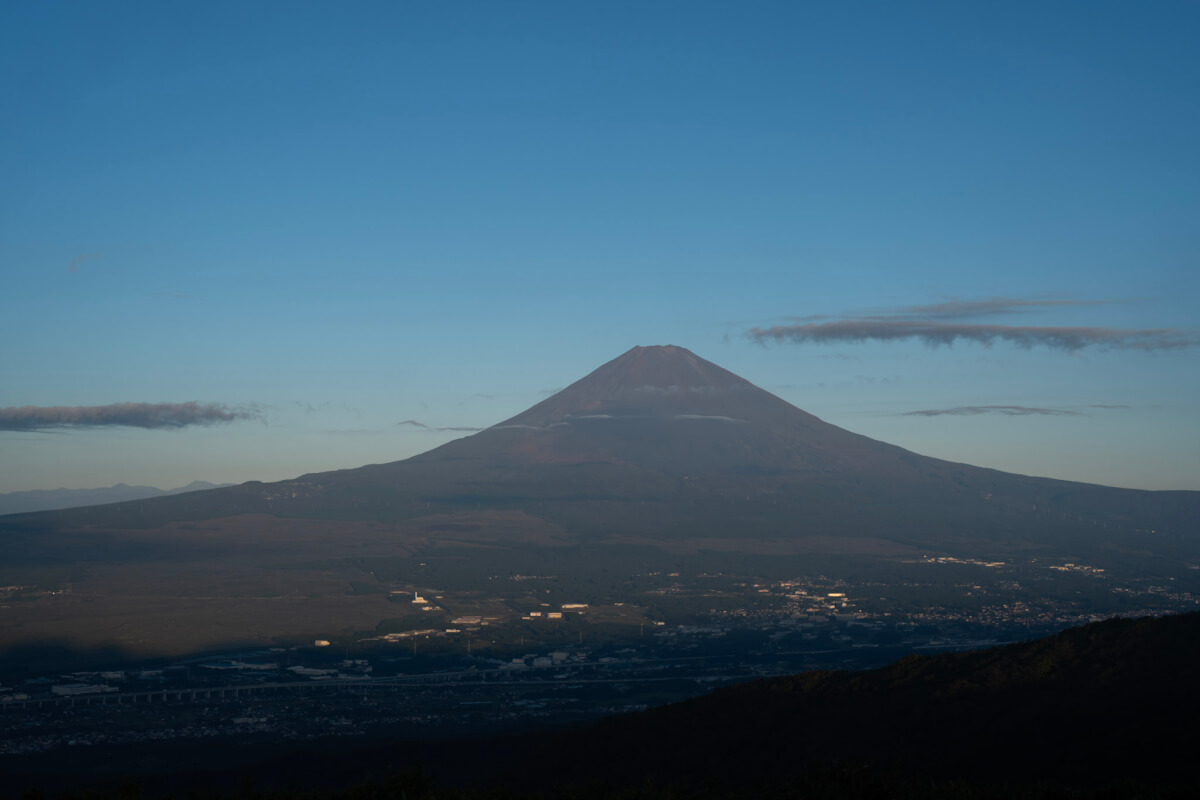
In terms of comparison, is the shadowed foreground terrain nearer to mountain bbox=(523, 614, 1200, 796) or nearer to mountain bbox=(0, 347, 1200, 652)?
mountain bbox=(523, 614, 1200, 796)

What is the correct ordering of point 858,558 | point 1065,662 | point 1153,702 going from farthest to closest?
point 858,558
point 1065,662
point 1153,702

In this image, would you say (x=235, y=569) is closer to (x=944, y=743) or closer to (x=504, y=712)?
(x=504, y=712)

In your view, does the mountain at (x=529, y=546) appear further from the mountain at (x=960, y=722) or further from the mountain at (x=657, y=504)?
the mountain at (x=960, y=722)

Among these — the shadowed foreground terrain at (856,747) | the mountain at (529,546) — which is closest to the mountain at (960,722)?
the shadowed foreground terrain at (856,747)

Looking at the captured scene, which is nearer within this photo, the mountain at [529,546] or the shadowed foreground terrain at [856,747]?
the shadowed foreground terrain at [856,747]

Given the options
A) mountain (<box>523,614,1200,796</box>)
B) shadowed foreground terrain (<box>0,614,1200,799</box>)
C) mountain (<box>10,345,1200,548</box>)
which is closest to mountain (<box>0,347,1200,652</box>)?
mountain (<box>10,345,1200,548</box>)

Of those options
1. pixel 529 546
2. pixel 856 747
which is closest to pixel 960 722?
pixel 856 747

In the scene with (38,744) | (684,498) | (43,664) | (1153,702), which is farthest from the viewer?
(684,498)

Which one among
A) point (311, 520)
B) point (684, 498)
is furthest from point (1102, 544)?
point (311, 520)

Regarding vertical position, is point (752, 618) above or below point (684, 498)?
below
